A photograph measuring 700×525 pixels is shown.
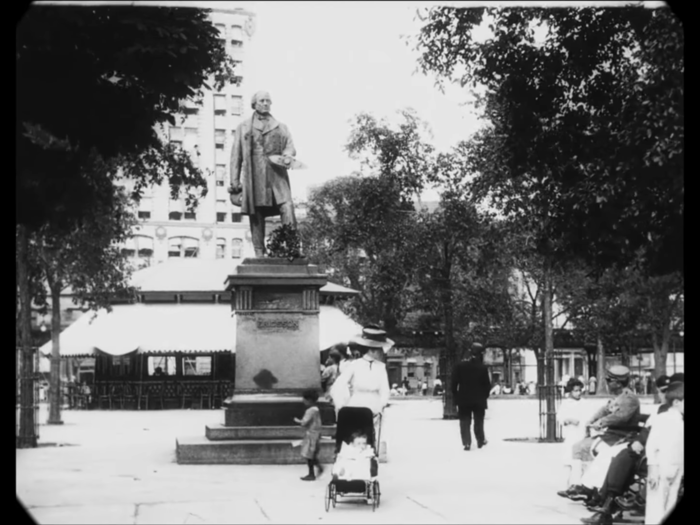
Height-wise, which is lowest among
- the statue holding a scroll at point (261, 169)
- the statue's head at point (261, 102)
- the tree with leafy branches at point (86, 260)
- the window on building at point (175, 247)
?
the tree with leafy branches at point (86, 260)

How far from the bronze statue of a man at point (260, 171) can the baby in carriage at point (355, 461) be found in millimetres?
5862

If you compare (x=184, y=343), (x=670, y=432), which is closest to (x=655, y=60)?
(x=670, y=432)

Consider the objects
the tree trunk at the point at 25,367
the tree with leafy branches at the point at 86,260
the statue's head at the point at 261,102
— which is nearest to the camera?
the statue's head at the point at 261,102

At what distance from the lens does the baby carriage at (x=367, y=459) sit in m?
11.6

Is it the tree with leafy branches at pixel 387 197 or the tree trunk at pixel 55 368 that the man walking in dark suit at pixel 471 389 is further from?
the tree trunk at pixel 55 368

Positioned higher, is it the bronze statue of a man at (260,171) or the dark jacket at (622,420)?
the bronze statue of a man at (260,171)

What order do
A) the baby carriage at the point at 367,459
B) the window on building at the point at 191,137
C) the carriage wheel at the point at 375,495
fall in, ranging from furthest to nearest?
the window on building at the point at 191,137, the baby carriage at the point at 367,459, the carriage wheel at the point at 375,495

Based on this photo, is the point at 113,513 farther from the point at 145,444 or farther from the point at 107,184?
the point at 145,444

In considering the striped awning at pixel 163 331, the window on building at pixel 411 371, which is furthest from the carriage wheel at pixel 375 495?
the window on building at pixel 411 371

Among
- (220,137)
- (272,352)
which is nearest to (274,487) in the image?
(272,352)

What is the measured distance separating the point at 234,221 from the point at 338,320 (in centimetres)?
3750

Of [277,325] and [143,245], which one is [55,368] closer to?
[277,325]

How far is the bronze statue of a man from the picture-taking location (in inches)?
671

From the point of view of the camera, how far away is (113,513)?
11.1 meters
